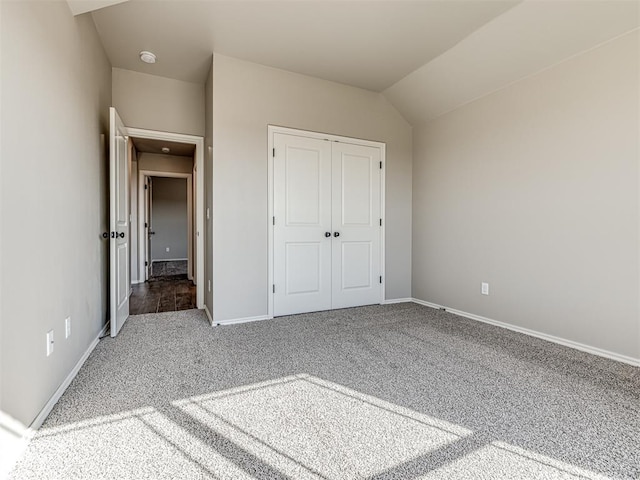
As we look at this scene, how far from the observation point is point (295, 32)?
2748 mm

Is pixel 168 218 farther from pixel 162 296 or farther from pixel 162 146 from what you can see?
pixel 162 296

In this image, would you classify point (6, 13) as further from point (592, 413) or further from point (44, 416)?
point (592, 413)

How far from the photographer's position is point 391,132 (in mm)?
4082

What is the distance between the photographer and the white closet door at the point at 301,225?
3443 mm

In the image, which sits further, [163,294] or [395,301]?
[163,294]

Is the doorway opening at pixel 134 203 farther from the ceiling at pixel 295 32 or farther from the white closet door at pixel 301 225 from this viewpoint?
the white closet door at pixel 301 225

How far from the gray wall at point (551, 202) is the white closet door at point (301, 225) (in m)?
1.37

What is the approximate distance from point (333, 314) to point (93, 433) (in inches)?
95.0

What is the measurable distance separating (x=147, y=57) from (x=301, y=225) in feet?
7.31

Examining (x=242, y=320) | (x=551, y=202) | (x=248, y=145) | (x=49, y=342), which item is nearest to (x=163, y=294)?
(x=242, y=320)

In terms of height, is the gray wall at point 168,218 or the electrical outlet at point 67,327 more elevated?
the gray wall at point 168,218

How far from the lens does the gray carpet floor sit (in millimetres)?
1248

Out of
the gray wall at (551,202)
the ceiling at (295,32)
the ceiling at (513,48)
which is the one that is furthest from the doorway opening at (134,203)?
the gray wall at (551,202)

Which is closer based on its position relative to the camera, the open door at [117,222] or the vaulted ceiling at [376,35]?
the vaulted ceiling at [376,35]
